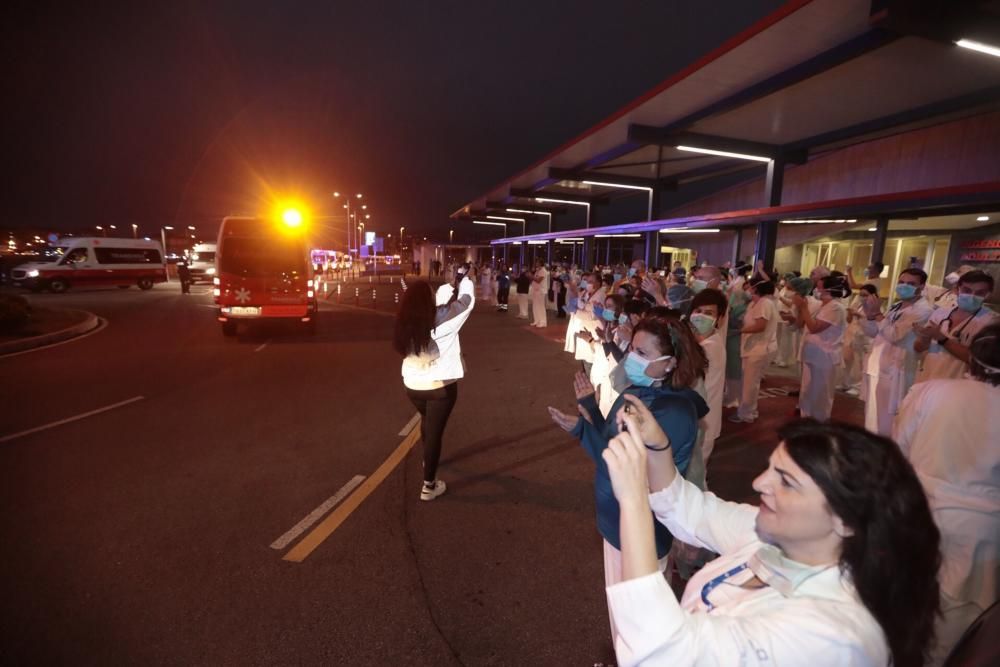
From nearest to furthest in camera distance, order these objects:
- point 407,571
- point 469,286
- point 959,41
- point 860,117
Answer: point 407,571
point 469,286
point 959,41
point 860,117

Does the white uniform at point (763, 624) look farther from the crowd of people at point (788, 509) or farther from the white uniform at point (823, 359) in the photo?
the white uniform at point (823, 359)

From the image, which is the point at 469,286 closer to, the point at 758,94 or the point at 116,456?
the point at 116,456

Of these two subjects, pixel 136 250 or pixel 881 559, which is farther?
pixel 136 250

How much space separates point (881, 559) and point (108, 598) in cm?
404

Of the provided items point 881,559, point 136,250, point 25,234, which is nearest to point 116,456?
point 881,559

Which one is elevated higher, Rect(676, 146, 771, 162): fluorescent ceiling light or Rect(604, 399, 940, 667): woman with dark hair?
Rect(676, 146, 771, 162): fluorescent ceiling light

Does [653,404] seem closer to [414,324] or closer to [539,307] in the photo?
[414,324]

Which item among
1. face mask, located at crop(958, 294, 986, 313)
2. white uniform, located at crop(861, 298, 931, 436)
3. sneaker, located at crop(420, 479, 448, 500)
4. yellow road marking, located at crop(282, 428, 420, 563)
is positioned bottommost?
yellow road marking, located at crop(282, 428, 420, 563)

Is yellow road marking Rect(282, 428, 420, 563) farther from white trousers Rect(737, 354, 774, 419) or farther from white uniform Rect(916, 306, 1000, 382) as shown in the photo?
white uniform Rect(916, 306, 1000, 382)

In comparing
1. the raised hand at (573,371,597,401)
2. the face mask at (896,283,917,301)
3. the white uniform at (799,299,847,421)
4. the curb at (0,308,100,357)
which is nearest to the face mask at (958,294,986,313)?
the face mask at (896,283,917,301)

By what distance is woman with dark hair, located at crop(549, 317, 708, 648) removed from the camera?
2.21 metres

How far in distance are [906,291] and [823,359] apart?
44.4 inches

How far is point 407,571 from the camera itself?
10.8 feet

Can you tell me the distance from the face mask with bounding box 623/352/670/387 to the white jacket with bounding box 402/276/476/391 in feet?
6.33
